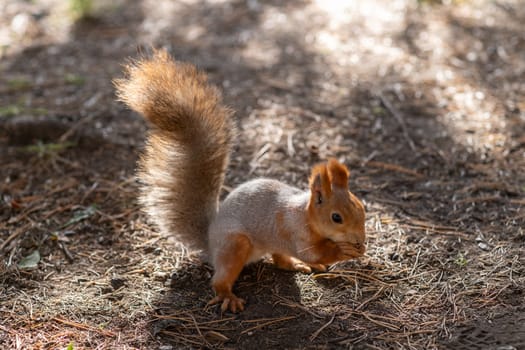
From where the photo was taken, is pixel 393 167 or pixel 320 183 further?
pixel 393 167

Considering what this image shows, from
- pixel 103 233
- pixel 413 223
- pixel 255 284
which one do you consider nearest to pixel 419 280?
pixel 413 223

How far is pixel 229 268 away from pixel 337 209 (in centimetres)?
52

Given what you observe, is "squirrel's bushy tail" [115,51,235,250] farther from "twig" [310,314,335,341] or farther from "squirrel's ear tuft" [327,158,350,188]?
"twig" [310,314,335,341]

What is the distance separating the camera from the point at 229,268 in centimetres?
233

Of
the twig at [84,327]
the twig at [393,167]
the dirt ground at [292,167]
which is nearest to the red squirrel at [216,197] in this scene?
the dirt ground at [292,167]

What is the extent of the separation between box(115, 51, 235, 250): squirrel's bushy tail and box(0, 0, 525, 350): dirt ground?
0.87 feet

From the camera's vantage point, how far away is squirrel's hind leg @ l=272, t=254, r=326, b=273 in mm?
2555

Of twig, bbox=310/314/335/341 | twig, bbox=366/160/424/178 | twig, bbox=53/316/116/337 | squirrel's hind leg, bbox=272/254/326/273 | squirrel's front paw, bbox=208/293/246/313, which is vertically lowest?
twig, bbox=366/160/424/178

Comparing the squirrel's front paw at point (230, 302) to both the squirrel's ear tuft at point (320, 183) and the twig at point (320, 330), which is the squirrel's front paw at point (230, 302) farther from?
the squirrel's ear tuft at point (320, 183)

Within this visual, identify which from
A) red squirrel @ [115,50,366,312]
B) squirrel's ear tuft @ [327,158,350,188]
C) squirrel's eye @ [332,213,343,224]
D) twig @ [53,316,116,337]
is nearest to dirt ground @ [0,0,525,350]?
twig @ [53,316,116,337]

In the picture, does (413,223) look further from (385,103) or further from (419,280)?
(385,103)

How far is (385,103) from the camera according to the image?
402 centimetres

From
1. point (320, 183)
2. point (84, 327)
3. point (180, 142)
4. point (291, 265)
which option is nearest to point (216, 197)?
point (180, 142)

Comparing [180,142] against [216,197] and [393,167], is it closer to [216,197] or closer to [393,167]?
[216,197]
